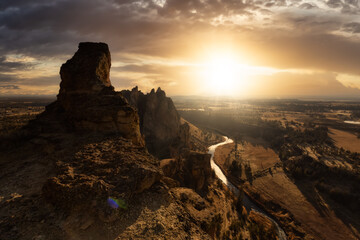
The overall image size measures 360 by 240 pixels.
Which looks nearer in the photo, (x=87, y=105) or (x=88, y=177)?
(x=88, y=177)

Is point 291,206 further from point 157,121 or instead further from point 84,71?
point 84,71

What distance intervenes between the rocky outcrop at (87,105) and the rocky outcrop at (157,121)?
109 feet

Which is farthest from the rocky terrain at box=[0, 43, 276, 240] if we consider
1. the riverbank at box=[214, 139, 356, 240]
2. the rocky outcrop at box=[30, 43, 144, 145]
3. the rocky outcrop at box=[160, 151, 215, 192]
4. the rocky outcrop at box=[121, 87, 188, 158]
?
the rocky outcrop at box=[121, 87, 188, 158]

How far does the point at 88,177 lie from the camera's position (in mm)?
11797

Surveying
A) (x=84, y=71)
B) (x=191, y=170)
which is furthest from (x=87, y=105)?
(x=191, y=170)

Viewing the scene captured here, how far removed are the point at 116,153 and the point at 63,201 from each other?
16.0 feet

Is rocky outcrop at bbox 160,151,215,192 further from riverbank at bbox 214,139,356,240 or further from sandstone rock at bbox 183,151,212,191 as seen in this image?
riverbank at bbox 214,139,356,240

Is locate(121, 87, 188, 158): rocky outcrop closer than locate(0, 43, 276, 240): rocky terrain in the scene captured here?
No

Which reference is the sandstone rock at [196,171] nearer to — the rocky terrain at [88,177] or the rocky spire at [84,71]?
the rocky terrain at [88,177]

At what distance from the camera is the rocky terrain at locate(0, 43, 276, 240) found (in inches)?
389

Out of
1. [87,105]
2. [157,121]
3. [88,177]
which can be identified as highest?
[87,105]

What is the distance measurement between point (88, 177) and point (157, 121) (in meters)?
44.9

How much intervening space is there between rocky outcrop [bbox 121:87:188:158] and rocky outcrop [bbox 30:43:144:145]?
33.1m

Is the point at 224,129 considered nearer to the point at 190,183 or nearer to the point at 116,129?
the point at 190,183
